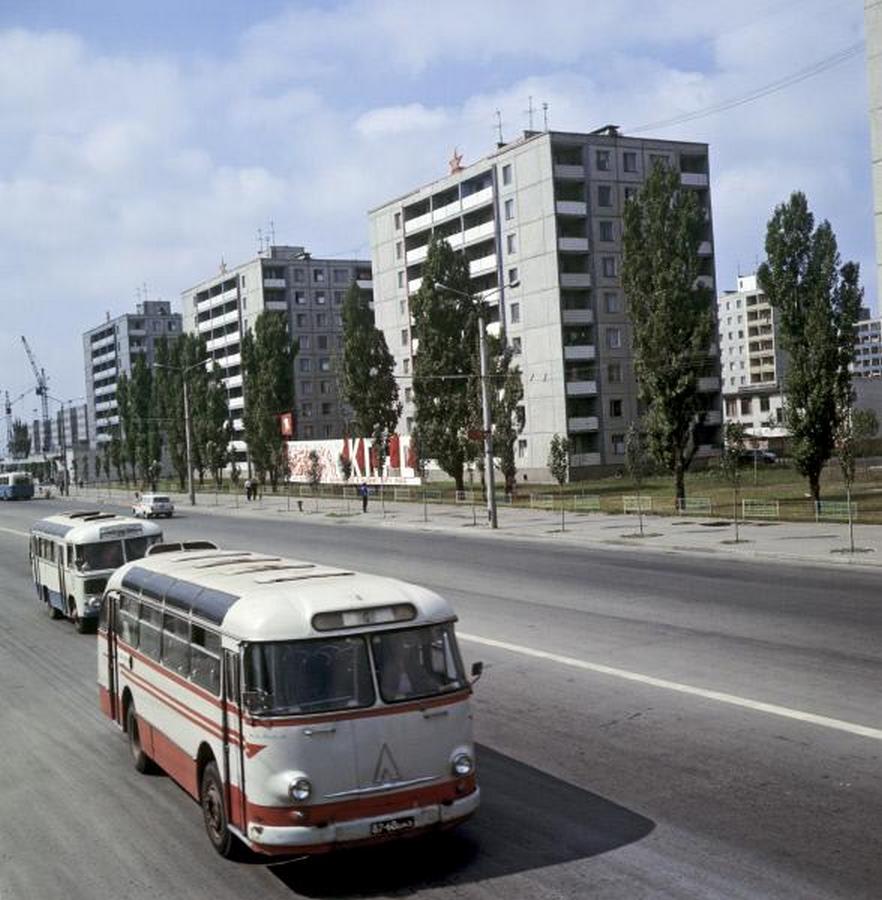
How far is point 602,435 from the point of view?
7569 cm

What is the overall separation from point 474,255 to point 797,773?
7562 cm

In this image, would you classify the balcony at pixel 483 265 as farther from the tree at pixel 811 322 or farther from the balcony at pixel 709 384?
the tree at pixel 811 322

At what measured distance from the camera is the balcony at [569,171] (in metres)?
74.8

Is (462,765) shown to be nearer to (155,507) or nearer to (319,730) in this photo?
(319,730)

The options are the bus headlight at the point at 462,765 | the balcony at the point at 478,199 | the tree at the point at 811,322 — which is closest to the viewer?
the bus headlight at the point at 462,765

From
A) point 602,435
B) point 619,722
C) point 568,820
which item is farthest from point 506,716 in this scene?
point 602,435

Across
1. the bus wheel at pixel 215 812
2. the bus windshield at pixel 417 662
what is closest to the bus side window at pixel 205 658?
the bus wheel at pixel 215 812

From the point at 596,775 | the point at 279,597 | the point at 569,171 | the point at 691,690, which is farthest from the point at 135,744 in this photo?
the point at 569,171

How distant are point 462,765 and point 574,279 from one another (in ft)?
227

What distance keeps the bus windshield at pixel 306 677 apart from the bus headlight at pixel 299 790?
0.51 meters

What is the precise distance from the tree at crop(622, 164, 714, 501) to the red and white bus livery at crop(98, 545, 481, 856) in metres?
36.1

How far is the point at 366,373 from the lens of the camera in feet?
233

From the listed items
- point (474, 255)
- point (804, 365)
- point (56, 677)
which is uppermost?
point (474, 255)

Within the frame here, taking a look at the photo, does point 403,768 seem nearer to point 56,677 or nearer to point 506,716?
point 506,716
